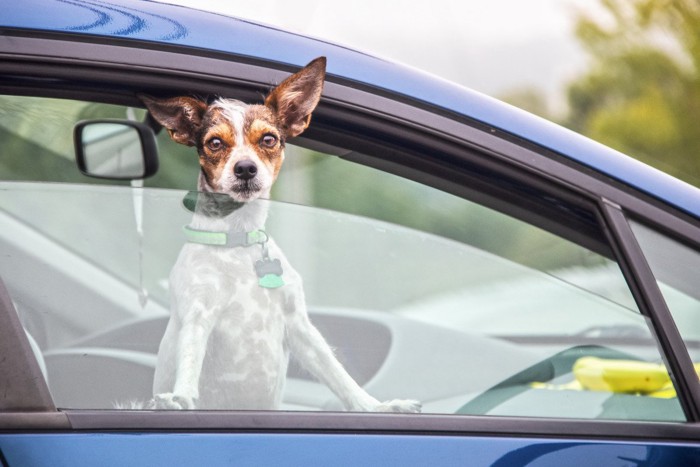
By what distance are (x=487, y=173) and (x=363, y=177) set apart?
0.83 feet

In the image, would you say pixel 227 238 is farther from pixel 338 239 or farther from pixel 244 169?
pixel 338 239

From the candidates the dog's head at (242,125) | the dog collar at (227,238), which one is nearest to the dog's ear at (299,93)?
the dog's head at (242,125)

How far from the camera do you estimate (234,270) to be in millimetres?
1638

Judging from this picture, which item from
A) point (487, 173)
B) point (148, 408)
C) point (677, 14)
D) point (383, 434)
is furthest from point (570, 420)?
point (677, 14)

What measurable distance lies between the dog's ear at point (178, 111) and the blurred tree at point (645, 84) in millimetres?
7548

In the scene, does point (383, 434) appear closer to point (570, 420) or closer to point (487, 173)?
point (570, 420)

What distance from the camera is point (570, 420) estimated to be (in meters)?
1.61

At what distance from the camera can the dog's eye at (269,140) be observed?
1644 millimetres

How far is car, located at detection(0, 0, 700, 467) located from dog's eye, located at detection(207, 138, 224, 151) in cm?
7

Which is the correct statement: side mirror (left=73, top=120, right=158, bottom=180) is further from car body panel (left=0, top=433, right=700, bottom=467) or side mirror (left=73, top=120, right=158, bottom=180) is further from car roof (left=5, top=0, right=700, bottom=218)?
car body panel (left=0, top=433, right=700, bottom=467)

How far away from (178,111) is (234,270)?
28 cm

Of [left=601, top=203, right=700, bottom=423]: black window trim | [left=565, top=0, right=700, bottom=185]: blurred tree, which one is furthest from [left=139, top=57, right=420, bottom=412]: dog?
[left=565, top=0, right=700, bottom=185]: blurred tree

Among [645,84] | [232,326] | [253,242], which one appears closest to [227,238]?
[253,242]

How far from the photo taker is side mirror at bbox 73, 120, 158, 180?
5.98 feet
